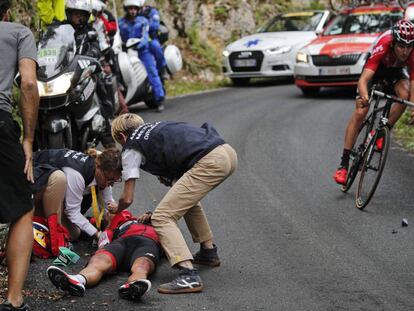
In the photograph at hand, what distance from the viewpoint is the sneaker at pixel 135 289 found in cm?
618

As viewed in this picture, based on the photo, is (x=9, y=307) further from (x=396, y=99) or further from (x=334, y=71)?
(x=334, y=71)

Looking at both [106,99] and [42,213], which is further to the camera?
[106,99]

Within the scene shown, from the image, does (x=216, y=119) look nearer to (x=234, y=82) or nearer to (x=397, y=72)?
(x=397, y=72)

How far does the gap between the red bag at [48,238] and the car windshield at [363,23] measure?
13621mm

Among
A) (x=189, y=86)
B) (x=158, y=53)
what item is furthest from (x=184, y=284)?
(x=189, y=86)

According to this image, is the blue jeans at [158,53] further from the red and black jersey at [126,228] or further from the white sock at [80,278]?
the white sock at [80,278]

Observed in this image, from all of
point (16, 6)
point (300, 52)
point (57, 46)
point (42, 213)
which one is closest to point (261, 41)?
point (300, 52)

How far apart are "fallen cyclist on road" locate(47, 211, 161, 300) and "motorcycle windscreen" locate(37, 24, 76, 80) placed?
3632mm

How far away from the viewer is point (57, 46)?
11.0 metres

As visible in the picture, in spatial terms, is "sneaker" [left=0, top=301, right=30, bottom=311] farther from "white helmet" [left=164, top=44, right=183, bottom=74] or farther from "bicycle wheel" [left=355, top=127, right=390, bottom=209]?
"white helmet" [left=164, top=44, right=183, bottom=74]

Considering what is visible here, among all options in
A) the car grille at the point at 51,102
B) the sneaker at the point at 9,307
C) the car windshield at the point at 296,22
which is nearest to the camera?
the sneaker at the point at 9,307

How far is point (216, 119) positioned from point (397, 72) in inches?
241

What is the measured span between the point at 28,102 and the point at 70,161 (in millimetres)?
1816

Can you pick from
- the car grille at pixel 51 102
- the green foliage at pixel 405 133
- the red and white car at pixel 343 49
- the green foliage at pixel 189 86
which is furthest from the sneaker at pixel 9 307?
the green foliage at pixel 189 86
